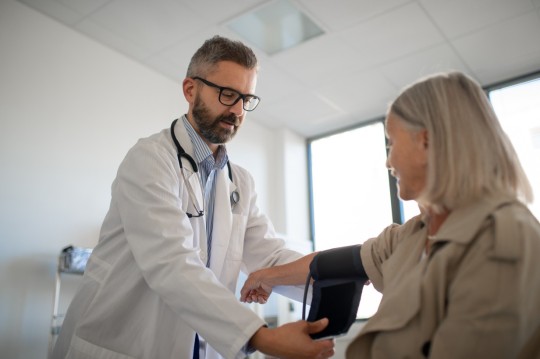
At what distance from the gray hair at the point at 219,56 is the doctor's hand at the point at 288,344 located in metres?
0.93

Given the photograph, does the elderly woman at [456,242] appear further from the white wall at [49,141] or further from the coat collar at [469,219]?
the white wall at [49,141]

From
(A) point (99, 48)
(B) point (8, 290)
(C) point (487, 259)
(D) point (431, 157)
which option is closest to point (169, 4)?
(A) point (99, 48)

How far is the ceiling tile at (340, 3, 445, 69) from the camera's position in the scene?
9.72 ft

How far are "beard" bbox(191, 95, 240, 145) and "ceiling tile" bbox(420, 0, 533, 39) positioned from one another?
1.98 m

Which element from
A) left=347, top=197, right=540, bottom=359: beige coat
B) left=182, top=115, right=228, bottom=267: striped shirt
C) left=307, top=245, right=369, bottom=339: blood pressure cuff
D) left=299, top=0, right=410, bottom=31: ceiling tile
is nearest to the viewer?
left=347, top=197, right=540, bottom=359: beige coat

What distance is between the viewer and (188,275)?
43.0 inches

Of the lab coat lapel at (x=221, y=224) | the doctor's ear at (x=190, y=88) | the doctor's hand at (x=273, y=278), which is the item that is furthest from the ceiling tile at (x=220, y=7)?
the doctor's hand at (x=273, y=278)

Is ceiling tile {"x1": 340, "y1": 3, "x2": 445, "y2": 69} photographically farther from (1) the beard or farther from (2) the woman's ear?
(2) the woman's ear

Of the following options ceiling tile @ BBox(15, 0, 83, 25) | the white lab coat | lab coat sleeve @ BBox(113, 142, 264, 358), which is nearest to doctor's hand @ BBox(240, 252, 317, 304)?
the white lab coat

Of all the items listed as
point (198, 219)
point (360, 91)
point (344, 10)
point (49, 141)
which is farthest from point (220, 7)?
point (198, 219)

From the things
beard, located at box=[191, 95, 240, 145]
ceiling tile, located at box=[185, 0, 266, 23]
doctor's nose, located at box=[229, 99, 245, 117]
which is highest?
ceiling tile, located at box=[185, 0, 266, 23]

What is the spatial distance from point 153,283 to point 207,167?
1.67 feet

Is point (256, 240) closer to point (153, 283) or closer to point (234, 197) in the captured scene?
point (234, 197)

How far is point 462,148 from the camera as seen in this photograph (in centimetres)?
86
